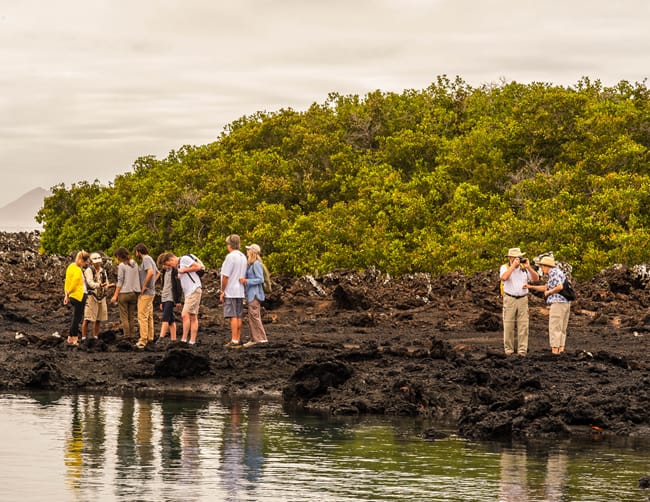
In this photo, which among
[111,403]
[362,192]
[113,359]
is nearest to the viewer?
[111,403]

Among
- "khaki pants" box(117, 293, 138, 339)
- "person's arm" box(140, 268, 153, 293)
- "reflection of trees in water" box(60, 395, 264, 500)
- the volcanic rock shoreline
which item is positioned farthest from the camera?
"khaki pants" box(117, 293, 138, 339)

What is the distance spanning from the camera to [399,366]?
21016 mm

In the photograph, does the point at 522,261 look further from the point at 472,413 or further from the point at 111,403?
the point at 111,403

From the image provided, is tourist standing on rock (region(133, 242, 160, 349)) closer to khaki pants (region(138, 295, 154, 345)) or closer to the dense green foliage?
khaki pants (region(138, 295, 154, 345))

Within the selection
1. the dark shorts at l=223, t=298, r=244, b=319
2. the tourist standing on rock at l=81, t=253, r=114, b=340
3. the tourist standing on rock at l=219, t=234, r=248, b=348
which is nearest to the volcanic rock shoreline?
the tourist standing on rock at l=81, t=253, r=114, b=340

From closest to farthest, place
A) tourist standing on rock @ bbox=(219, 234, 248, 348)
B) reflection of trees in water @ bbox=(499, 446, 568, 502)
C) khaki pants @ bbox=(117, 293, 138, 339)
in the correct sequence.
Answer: reflection of trees in water @ bbox=(499, 446, 568, 502)
tourist standing on rock @ bbox=(219, 234, 248, 348)
khaki pants @ bbox=(117, 293, 138, 339)

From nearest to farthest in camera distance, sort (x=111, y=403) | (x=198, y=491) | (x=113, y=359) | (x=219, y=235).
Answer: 1. (x=198, y=491)
2. (x=111, y=403)
3. (x=113, y=359)
4. (x=219, y=235)

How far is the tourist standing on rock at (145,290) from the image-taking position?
22203mm

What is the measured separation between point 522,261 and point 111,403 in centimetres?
683

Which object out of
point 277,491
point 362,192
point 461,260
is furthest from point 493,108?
point 277,491

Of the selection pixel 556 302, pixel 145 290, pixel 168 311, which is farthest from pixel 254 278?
pixel 556 302

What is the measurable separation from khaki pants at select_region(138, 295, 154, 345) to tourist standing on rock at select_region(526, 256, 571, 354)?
674cm

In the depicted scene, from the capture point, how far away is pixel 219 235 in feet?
182

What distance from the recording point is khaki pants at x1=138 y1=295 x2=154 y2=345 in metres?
22.8
